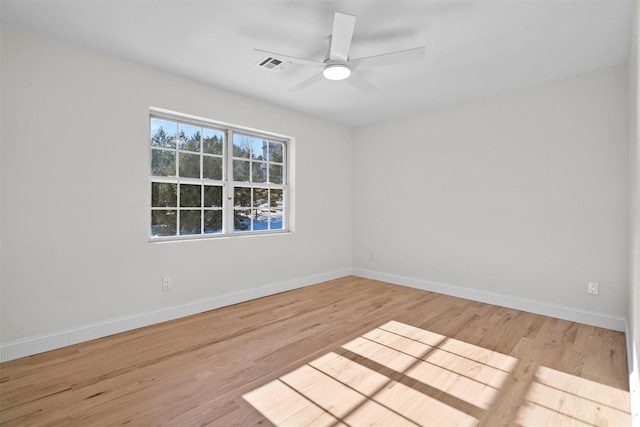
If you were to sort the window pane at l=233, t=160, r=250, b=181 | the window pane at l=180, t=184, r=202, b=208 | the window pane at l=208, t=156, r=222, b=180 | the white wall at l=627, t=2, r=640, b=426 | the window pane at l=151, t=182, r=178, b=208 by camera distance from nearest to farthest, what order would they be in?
the white wall at l=627, t=2, r=640, b=426 → the window pane at l=151, t=182, r=178, b=208 → the window pane at l=180, t=184, r=202, b=208 → the window pane at l=208, t=156, r=222, b=180 → the window pane at l=233, t=160, r=250, b=181

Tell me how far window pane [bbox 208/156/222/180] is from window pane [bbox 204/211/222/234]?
0.45 metres

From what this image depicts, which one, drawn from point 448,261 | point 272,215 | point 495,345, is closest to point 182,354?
point 272,215

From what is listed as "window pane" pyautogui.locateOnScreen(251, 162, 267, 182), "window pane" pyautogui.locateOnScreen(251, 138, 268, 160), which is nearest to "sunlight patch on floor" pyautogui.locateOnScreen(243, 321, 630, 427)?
"window pane" pyautogui.locateOnScreen(251, 162, 267, 182)

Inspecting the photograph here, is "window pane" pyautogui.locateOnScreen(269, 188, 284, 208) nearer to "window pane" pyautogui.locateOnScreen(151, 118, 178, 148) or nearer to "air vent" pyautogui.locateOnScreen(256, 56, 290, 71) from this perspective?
"window pane" pyautogui.locateOnScreen(151, 118, 178, 148)

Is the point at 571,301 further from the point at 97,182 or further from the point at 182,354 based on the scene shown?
the point at 97,182

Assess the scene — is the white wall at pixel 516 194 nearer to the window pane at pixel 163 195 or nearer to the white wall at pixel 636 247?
the white wall at pixel 636 247

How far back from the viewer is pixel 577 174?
321 centimetres

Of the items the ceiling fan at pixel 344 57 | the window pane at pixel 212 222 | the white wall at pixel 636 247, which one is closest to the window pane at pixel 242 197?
the window pane at pixel 212 222

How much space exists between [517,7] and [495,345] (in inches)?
104

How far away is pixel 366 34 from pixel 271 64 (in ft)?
3.20

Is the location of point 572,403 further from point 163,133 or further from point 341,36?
point 163,133

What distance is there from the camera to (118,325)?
9.47ft

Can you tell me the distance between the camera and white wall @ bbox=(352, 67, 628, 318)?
3.05 m

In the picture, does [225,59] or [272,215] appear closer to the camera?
[225,59]
